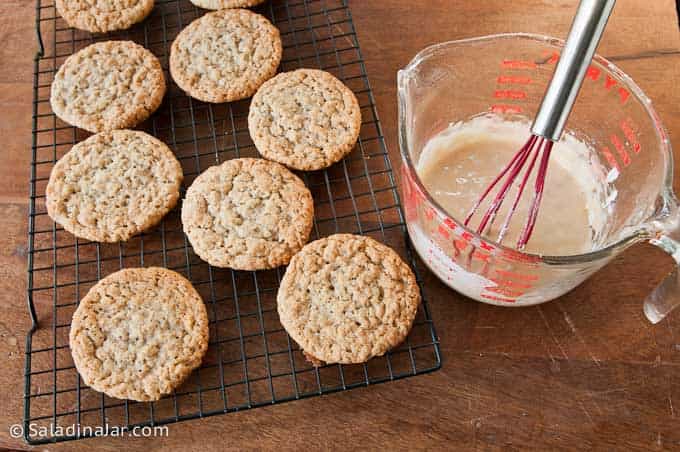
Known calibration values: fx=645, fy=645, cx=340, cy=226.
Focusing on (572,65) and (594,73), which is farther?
(594,73)

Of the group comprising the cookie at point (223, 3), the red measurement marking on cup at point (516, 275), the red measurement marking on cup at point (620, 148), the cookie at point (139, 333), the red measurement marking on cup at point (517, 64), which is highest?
the red measurement marking on cup at point (517, 64)

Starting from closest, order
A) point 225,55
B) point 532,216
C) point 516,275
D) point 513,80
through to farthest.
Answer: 1. point 516,275
2. point 532,216
3. point 513,80
4. point 225,55

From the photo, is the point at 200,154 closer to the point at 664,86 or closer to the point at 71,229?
the point at 71,229

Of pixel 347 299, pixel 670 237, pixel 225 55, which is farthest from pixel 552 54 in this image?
pixel 225 55

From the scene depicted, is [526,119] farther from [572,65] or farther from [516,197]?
[572,65]

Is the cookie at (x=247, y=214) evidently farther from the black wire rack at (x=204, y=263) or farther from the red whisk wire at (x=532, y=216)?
the red whisk wire at (x=532, y=216)

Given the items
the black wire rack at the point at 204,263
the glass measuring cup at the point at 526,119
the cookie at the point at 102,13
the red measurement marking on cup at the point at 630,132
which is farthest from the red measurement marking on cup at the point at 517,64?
the cookie at the point at 102,13

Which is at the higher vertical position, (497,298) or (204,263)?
(497,298)
